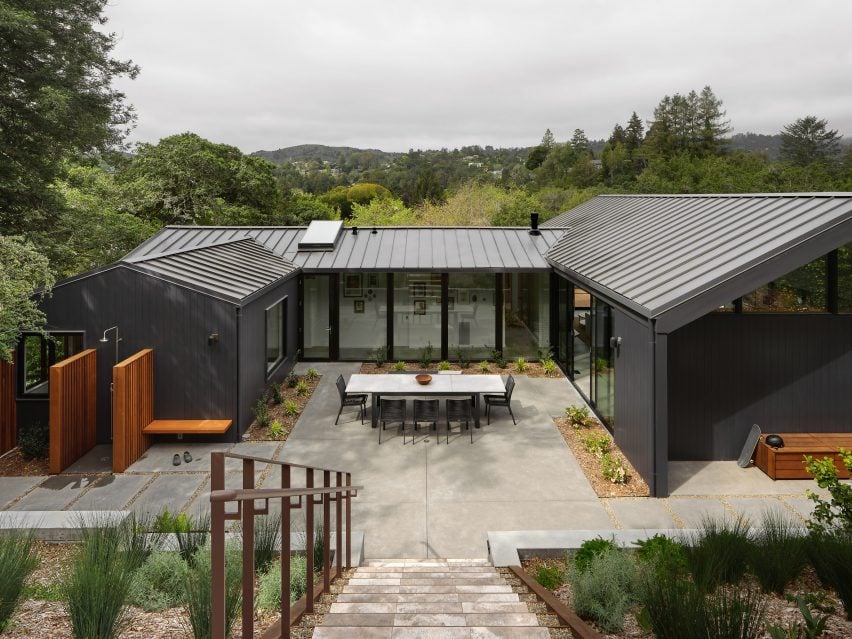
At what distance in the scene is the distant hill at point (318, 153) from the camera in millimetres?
106438

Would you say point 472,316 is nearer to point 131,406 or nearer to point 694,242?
point 694,242

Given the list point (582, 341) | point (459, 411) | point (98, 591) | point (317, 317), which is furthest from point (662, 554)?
point (317, 317)

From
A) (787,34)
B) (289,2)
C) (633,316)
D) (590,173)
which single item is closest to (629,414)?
(633,316)

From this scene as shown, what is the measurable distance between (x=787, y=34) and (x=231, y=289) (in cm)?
8303

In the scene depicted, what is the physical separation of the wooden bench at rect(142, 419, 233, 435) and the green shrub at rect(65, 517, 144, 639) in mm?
5869

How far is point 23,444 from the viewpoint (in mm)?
9531

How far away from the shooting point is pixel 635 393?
885 centimetres

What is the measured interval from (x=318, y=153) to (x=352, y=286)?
105 m

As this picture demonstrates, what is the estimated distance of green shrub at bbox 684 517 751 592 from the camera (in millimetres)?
4564

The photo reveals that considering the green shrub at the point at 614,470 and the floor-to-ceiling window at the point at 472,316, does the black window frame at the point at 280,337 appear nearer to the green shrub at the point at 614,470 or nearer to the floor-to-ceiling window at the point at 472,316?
the floor-to-ceiling window at the point at 472,316

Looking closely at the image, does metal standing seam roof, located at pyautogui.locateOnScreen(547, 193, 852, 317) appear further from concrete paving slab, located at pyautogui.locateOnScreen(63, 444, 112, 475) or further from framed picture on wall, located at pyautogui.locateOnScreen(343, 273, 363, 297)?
concrete paving slab, located at pyautogui.locateOnScreen(63, 444, 112, 475)

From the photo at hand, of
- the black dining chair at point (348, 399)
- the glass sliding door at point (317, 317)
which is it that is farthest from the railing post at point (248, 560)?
the glass sliding door at point (317, 317)

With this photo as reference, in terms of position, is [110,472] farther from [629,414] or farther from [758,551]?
[758,551]

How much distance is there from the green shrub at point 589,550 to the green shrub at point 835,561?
1581mm
